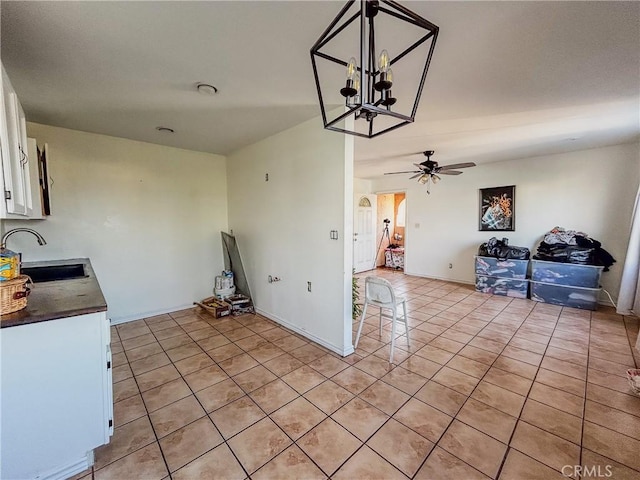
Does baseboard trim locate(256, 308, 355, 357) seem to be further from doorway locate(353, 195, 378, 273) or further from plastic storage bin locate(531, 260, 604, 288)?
plastic storage bin locate(531, 260, 604, 288)

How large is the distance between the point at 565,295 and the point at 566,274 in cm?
34

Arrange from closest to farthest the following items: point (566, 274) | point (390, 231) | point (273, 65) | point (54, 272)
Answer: point (273, 65), point (54, 272), point (566, 274), point (390, 231)

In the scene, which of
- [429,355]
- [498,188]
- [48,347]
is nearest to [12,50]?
[48,347]

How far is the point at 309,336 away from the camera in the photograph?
3102 mm

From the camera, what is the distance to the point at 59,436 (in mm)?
1401

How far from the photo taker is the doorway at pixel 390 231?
7.50 m

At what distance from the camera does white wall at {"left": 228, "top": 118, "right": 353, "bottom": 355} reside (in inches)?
106

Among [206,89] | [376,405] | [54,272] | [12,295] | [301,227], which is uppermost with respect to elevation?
[206,89]

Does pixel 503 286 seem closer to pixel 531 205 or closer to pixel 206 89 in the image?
pixel 531 205

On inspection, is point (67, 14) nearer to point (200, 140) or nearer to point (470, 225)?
point (200, 140)

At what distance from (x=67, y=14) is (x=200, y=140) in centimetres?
229

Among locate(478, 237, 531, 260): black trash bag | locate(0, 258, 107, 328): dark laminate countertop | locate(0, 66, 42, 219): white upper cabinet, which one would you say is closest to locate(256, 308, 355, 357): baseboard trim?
locate(0, 258, 107, 328): dark laminate countertop

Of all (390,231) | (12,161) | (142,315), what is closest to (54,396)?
(12,161)

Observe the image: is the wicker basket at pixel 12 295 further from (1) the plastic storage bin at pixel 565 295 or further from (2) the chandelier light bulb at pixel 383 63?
(1) the plastic storage bin at pixel 565 295
